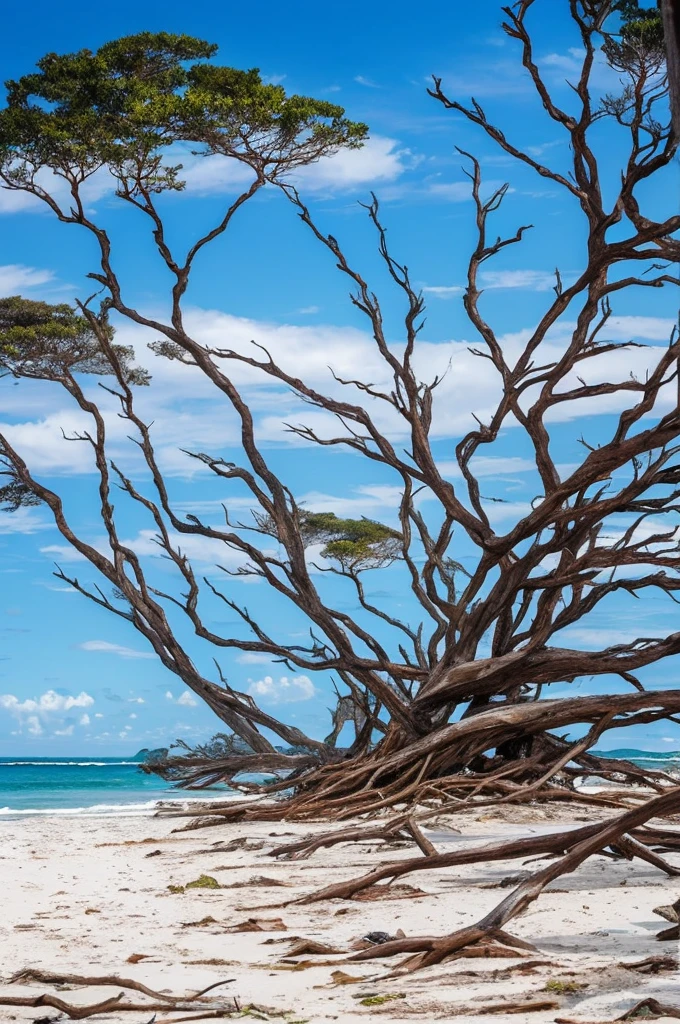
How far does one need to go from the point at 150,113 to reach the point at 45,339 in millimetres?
3175

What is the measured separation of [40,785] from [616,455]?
2497cm

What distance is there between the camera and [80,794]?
22672mm

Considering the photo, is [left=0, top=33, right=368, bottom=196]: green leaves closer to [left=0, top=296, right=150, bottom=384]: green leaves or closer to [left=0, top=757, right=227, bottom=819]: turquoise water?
[left=0, top=296, right=150, bottom=384]: green leaves

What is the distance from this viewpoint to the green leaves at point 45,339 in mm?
12164

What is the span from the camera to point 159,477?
37.0 feet

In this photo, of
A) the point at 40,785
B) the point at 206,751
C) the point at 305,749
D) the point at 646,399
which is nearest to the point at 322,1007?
the point at 646,399

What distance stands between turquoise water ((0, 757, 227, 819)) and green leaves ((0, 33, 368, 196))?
21.9 feet

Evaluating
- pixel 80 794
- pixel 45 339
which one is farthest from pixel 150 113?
pixel 80 794

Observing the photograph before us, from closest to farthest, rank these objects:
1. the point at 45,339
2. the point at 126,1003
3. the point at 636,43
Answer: the point at 126,1003
the point at 636,43
the point at 45,339

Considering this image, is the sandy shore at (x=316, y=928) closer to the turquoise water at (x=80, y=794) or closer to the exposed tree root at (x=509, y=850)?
the exposed tree root at (x=509, y=850)

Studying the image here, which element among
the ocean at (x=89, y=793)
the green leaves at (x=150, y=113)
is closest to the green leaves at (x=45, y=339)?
the green leaves at (x=150, y=113)

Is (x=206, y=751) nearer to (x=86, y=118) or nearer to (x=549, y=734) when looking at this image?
(x=549, y=734)

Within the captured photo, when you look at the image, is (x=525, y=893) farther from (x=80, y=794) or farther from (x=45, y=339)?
(x=80, y=794)

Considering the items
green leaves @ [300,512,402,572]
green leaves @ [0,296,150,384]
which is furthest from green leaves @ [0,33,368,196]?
green leaves @ [300,512,402,572]
